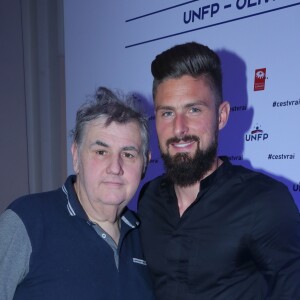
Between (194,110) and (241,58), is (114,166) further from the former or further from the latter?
(241,58)

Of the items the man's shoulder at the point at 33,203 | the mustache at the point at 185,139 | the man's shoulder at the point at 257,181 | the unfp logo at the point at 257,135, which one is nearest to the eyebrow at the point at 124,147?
→ the mustache at the point at 185,139

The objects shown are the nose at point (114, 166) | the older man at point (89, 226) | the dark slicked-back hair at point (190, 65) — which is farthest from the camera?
the dark slicked-back hair at point (190, 65)

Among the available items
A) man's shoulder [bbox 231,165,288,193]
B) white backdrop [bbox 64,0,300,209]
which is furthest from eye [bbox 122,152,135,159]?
white backdrop [bbox 64,0,300,209]

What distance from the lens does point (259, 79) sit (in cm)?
160

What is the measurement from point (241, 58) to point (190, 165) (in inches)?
27.4

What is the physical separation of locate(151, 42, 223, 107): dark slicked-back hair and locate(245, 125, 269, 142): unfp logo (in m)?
0.37

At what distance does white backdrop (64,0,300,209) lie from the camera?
1.51 meters

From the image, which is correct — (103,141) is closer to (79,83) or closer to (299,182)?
(299,182)

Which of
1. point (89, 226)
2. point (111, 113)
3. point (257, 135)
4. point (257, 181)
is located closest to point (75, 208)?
point (89, 226)

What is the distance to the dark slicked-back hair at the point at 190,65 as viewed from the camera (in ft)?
4.19

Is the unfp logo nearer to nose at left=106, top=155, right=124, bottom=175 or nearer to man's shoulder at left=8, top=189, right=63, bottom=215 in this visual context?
nose at left=106, top=155, right=124, bottom=175

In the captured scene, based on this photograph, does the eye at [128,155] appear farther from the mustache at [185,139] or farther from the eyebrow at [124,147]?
the mustache at [185,139]

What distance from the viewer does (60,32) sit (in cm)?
284

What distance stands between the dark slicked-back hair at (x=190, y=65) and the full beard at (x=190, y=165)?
0.63 ft
